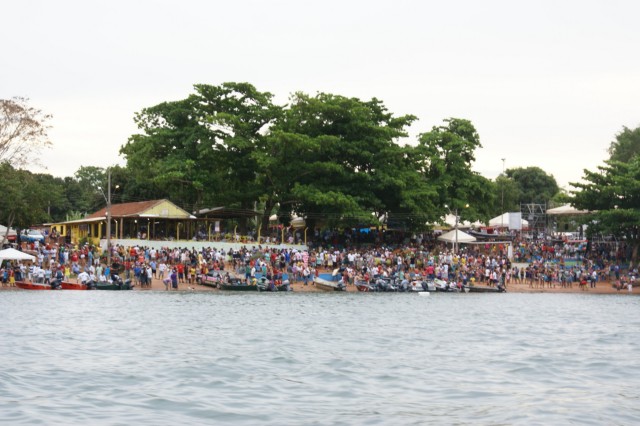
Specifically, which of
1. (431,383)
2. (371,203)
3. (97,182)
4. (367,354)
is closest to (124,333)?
(367,354)

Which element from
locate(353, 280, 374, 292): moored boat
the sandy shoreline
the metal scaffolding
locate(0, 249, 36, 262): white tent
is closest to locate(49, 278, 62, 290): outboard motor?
locate(0, 249, 36, 262): white tent

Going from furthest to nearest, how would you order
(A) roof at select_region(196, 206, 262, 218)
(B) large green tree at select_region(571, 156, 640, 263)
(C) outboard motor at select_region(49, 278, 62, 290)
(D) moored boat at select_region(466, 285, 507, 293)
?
1. (A) roof at select_region(196, 206, 262, 218)
2. (B) large green tree at select_region(571, 156, 640, 263)
3. (D) moored boat at select_region(466, 285, 507, 293)
4. (C) outboard motor at select_region(49, 278, 62, 290)

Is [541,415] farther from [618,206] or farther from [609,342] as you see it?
[618,206]

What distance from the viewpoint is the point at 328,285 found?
2029 inches

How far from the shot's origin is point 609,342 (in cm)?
2558

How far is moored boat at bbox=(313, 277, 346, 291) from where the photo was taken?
51344 millimetres

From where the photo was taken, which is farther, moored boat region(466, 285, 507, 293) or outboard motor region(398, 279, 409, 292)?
moored boat region(466, 285, 507, 293)

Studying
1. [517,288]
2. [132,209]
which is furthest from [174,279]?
[517,288]

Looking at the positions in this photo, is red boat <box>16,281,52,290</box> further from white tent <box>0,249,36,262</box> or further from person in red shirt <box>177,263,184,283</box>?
person in red shirt <box>177,263,184,283</box>

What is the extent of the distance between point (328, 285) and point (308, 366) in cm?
3191

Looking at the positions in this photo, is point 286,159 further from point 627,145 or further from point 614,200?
point 627,145

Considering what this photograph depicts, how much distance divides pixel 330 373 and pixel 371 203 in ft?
156

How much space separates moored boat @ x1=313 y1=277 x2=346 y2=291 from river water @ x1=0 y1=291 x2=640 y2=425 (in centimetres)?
1507

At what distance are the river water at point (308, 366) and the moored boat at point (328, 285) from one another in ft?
49.4
